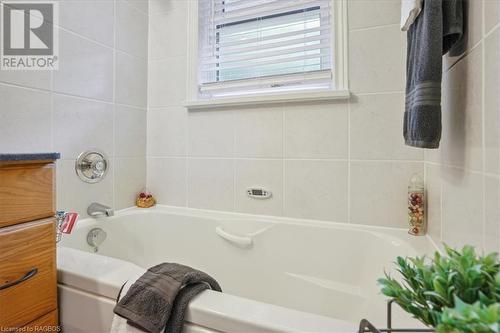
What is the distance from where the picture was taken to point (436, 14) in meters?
0.69

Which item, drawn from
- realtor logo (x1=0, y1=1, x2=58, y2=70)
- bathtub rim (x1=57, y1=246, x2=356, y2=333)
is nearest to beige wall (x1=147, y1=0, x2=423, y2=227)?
realtor logo (x1=0, y1=1, x2=58, y2=70)

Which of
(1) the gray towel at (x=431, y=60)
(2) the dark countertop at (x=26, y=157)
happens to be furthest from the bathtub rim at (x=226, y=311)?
(1) the gray towel at (x=431, y=60)

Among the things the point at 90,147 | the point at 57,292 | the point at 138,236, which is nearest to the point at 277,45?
the point at 90,147

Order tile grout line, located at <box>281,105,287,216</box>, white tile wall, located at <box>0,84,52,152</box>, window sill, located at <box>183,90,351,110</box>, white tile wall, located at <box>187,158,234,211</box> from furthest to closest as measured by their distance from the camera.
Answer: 1. white tile wall, located at <box>187,158,234,211</box>
2. tile grout line, located at <box>281,105,287,216</box>
3. window sill, located at <box>183,90,351,110</box>
4. white tile wall, located at <box>0,84,52,152</box>

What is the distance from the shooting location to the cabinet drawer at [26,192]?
0.64m

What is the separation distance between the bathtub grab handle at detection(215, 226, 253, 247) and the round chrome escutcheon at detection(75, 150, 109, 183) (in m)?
0.65

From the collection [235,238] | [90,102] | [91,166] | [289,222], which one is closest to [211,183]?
[235,238]

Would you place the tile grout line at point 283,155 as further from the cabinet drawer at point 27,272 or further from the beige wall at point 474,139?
the cabinet drawer at point 27,272

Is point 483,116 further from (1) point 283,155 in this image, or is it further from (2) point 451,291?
(1) point 283,155

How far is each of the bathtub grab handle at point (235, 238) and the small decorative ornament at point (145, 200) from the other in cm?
52

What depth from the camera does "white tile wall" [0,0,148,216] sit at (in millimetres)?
1084

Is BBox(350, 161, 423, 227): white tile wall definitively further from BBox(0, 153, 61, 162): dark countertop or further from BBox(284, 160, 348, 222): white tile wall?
BBox(0, 153, 61, 162): dark countertop

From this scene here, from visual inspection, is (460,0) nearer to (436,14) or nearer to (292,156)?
(436,14)

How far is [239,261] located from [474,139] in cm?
→ 103
